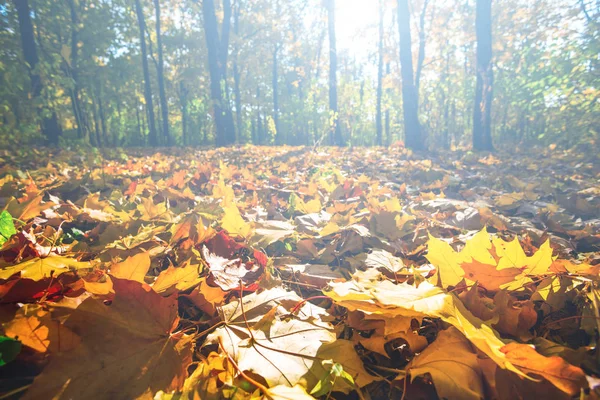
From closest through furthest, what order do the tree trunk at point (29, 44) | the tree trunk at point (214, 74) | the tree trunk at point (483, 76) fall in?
the tree trunk at point (29, 44) → the tree trunk at point (483, 76) → the tree trunk at point (214, 74)

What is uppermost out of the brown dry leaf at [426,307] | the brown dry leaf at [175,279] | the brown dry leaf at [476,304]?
the brown dry leaf at [175,279]

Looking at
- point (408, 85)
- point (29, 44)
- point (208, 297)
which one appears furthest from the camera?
point (408, 85)

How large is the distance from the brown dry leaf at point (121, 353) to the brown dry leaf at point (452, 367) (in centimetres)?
47

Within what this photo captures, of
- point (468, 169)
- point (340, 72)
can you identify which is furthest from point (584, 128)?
point (340, 72)

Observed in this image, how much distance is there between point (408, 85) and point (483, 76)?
1904 mm

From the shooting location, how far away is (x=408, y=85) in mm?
8523

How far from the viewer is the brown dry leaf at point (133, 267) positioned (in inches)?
29.3

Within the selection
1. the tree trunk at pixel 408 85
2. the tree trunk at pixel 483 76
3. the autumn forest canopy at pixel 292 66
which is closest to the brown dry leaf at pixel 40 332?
the autumn forest canopy at pixel 292 66

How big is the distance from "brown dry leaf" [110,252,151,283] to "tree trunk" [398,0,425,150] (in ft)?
28.5

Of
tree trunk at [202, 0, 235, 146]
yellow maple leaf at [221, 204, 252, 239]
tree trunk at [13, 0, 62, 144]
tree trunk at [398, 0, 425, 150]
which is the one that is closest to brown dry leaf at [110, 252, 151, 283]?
yellow maple leaf at [221, 204, 252, 239]

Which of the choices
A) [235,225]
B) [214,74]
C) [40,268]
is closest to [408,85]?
[214,74]

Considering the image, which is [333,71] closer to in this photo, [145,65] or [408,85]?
[408,85]

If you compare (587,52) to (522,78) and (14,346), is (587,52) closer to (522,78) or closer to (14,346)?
(14,346)

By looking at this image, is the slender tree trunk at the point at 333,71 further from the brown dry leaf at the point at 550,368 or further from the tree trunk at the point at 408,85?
the brown dry leaf at the point at 550,368
